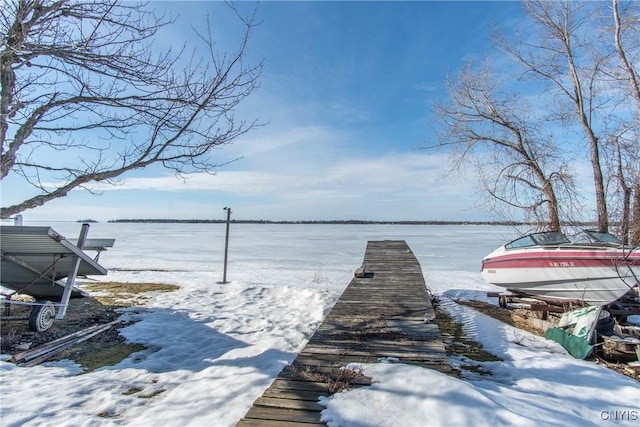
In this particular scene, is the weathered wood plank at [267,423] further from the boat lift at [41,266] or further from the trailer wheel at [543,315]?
the trailer wheel at [543,315]

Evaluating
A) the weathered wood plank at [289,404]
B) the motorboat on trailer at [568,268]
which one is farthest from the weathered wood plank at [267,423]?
the motorboat on trailer at [568,268]

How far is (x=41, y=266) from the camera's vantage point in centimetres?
464

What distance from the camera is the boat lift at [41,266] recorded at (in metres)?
3.94

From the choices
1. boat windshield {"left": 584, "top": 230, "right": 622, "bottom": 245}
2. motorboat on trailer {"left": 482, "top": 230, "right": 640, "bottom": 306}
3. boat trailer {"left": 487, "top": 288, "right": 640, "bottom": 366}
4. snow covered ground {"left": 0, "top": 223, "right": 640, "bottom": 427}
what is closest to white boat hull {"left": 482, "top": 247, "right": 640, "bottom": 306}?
motorboat on trailer {"left": 482, "top": 230, "right": 640, "bottom": 306}

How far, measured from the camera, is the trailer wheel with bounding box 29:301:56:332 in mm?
4223

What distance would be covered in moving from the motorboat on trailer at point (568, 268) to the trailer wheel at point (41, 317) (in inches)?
306

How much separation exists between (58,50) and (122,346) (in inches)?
132

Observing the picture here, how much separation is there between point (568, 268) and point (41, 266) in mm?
8216

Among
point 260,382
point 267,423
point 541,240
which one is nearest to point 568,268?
point 541,240

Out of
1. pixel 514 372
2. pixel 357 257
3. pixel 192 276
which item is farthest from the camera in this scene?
pixel 357 257

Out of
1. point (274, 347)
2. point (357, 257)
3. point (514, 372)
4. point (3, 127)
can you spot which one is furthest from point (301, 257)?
point (3, 127)

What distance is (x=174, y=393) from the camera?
2.97m

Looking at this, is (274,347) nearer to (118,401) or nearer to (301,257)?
(118,401)

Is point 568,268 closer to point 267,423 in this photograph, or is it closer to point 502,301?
point 502,301
